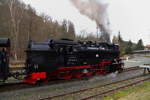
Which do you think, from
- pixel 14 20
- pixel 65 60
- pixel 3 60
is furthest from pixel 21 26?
pixel 3 60

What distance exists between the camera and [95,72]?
14820 mm

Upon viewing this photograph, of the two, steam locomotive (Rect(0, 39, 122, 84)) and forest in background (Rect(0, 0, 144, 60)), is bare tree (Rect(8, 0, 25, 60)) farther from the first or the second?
steam locomotive (Rect(0, 39, 122, 84))

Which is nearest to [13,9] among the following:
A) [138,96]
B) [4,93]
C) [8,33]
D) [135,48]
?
[8,33]

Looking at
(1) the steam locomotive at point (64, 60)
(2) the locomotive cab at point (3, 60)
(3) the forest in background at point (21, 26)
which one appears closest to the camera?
(2) the locomotive cab at point (3, 60)

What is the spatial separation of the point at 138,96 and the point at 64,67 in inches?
206

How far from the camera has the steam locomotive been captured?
11.0 meters

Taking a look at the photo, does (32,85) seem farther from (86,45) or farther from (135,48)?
(135,48)

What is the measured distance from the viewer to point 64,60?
40.0ft

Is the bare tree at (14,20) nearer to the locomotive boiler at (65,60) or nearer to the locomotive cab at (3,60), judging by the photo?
the locomotive boiler at (65,60)

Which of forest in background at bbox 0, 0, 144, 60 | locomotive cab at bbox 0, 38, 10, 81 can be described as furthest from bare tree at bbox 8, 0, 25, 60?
locomotive cab at bbox 0, 38, 10, 81

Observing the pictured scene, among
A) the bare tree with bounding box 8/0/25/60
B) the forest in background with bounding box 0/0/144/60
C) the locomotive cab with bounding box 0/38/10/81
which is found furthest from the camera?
the forest in background with bounding box 0/0/144/60

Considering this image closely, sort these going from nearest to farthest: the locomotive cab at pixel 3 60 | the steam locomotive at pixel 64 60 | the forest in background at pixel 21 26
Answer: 1. the locomotive cab at pixel 3 60
2. the steam locomotive at pixel 64 60
3. the forest in background at pixel 21 26

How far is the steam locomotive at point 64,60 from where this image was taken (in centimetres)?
1102

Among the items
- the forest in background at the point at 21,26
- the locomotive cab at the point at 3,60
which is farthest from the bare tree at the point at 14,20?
the locomotive cab at the point at 3,60
